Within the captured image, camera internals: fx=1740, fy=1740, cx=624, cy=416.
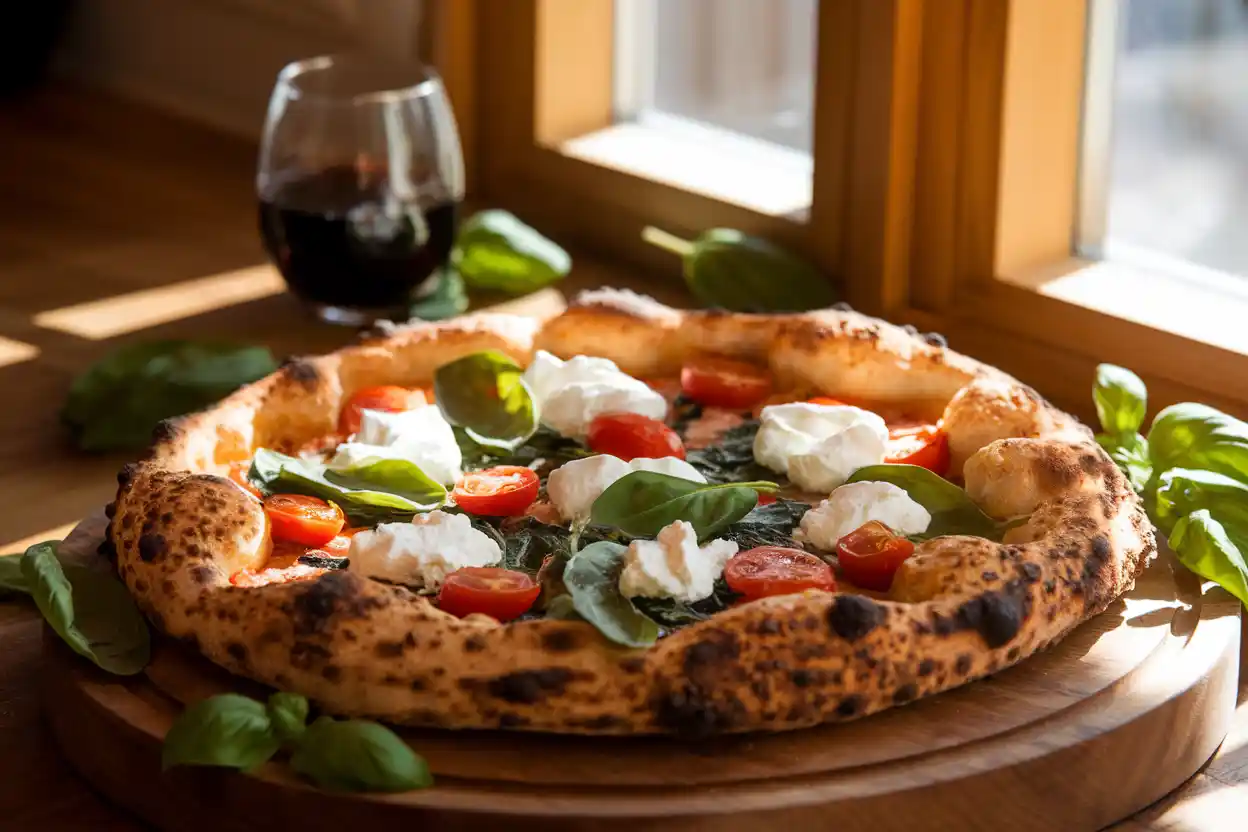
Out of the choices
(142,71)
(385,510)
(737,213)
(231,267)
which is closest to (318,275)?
(231,267)

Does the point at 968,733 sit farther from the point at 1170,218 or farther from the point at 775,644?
the point at 1170,218

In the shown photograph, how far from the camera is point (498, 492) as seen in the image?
1465 mm

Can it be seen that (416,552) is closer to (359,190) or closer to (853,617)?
(853,617)

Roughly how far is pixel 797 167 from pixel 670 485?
1.08 metres

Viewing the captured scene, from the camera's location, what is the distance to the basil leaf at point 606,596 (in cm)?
116

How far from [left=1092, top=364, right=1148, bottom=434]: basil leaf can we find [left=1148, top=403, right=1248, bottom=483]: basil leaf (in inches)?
1.6

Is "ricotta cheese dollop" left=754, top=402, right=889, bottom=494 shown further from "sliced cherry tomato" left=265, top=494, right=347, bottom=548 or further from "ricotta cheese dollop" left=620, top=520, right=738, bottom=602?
"sliced cherry tomato" left=265, top=494, right=347, bottom=548

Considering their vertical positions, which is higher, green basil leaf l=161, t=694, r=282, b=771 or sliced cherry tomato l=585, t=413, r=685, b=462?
sliced cherry tomato l=585, t=413, r=685, b=462

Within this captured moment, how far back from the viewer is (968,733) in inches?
45.4

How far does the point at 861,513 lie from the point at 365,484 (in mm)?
416

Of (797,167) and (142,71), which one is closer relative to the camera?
(797,167)

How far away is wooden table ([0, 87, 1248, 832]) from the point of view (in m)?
1.25

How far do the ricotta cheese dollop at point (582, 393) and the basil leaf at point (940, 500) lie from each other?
0.27 metres

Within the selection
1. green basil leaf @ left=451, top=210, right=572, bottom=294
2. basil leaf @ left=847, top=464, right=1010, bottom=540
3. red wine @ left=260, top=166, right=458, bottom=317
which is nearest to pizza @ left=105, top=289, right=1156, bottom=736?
basil leaf @ left=847, top=464, right=1010, bottom=540
